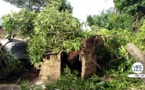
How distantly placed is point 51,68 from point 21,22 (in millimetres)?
1738

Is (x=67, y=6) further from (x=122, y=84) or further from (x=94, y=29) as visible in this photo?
(x=122, y=84)

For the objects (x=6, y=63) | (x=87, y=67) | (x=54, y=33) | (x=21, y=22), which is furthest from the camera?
(x=21, y=22)

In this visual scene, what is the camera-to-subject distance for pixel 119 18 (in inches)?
554

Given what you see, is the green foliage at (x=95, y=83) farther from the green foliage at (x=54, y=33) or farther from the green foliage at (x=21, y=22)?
the green foliage at (x=21, y=22)

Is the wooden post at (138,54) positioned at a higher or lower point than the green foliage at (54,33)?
lower

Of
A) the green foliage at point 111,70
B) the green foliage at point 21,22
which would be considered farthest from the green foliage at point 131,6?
the green foliage at point 21,22

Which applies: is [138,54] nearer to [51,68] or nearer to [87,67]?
[87,67]

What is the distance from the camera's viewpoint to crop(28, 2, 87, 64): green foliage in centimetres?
642

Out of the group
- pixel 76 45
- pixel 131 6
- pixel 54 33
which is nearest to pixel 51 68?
pixel 54 33

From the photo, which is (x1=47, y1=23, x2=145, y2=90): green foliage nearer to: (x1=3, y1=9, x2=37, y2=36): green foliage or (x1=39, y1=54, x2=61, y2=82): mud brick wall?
(x1=39, y1=54, x2=61, y2=82): mud brick wall

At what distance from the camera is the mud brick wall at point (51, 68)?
256 inches

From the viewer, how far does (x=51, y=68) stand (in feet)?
21.7

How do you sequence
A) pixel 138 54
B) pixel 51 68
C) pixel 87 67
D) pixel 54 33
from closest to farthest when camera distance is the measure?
pixel 138 54, pixel 87 67, pixel 54 33, pixel 51 68

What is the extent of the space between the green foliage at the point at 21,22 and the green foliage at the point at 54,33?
827 mm
